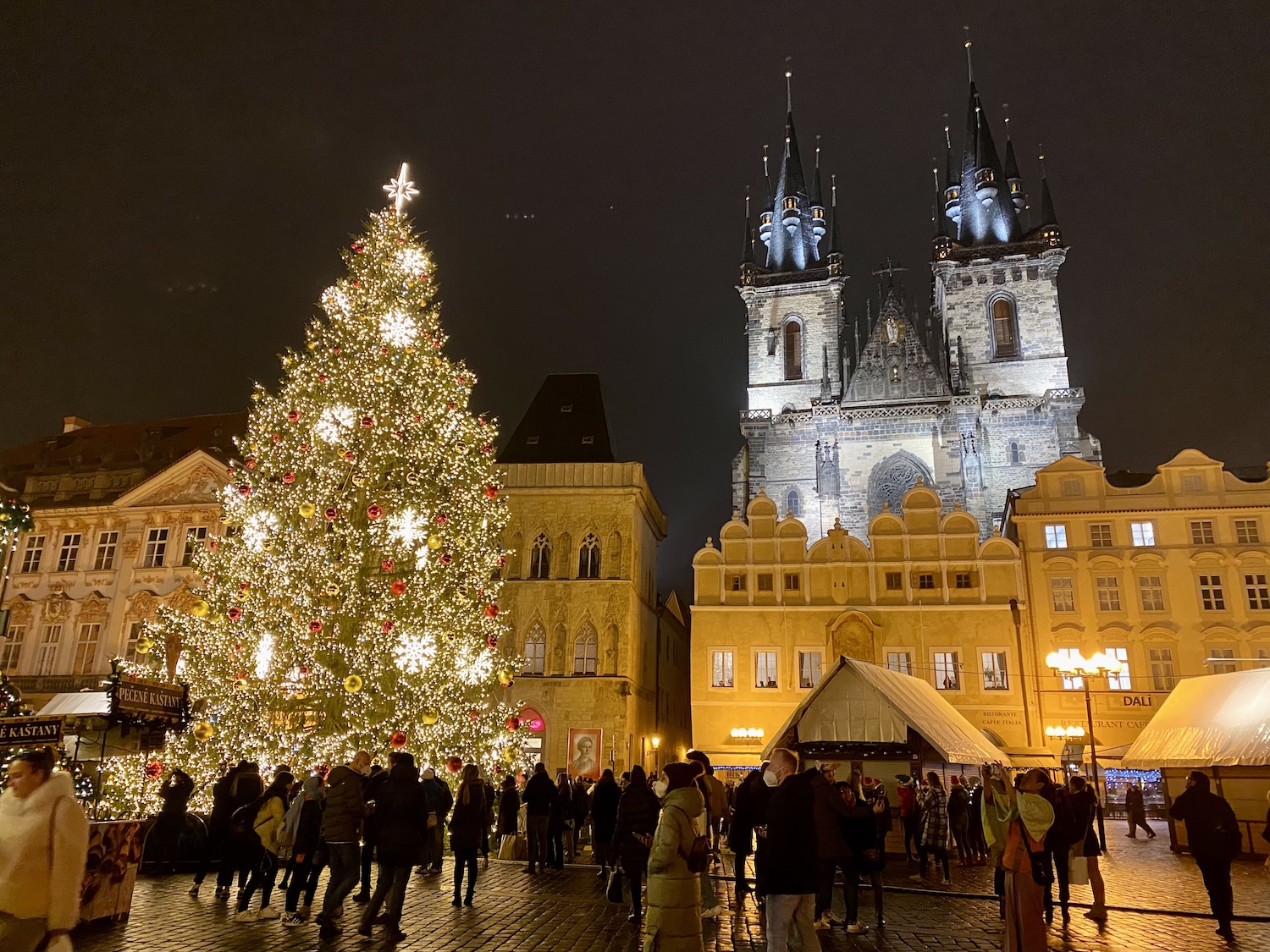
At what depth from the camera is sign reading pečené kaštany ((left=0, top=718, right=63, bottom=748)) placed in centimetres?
817

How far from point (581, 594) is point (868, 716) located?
15.6 m

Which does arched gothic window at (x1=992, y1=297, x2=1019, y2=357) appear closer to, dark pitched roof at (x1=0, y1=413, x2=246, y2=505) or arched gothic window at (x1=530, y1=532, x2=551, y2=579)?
arched gothic window at (x1=530, y1=532, x2=551, y2=579)

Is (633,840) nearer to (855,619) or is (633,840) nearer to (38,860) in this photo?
(38,860)

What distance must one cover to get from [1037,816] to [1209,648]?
25848 mm

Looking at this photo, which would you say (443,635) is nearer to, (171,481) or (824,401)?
(171,481)

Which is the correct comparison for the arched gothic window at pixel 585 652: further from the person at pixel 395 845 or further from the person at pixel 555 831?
the person at pixel 395 845

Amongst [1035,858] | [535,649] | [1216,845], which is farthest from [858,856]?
[535,649]

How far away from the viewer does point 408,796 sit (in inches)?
324

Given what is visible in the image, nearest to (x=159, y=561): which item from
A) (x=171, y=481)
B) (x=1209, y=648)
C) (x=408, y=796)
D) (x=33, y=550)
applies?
(x=171, y=481)

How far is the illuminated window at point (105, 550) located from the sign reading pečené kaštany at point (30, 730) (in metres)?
27.0

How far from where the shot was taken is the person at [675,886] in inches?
229

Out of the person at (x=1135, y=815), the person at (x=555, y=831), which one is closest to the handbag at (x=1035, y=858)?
the person at (x=555, y=831)

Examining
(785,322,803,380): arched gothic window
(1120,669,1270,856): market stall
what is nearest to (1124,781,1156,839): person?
(1120,669,1270,856): market stall

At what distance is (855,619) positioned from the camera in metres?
29.3
